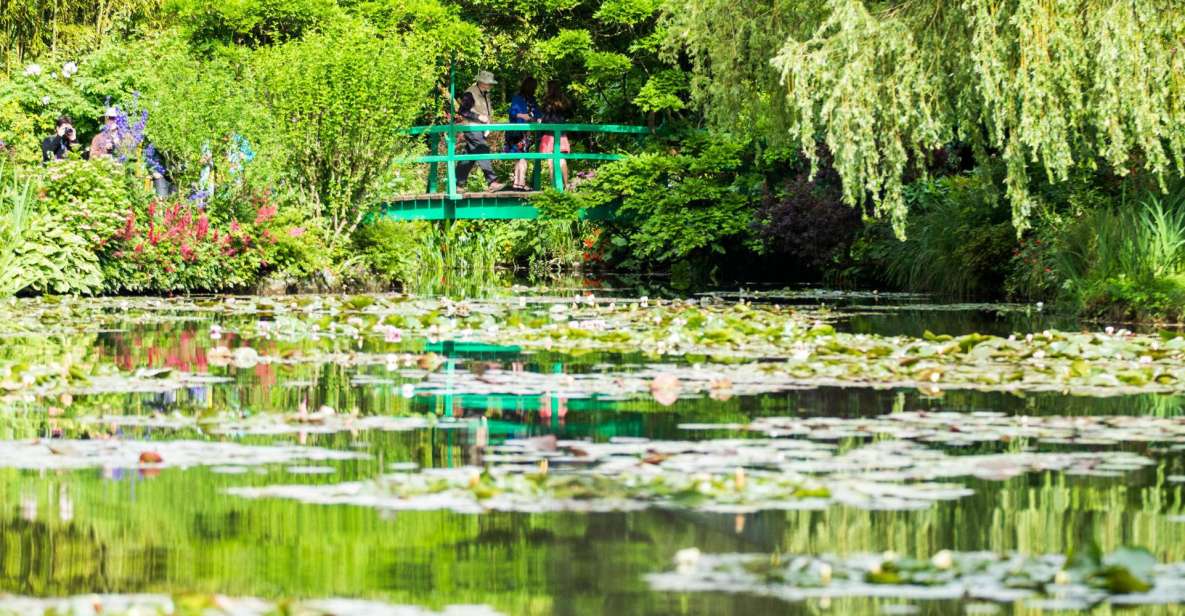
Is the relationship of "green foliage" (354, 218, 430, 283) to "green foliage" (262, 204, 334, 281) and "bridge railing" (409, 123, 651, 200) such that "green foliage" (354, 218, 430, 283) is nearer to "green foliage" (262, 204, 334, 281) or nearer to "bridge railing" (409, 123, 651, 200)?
"green foliage" (262, 204, 334, 281)

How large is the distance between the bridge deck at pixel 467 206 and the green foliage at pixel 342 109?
5750mm

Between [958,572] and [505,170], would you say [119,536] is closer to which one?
[958,572]

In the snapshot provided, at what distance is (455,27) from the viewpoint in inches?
1275

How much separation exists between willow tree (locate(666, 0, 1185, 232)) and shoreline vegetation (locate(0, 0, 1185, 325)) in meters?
0.03

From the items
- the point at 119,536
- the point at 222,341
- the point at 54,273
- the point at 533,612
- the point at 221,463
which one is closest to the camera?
the point at 533,612

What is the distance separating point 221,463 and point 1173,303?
1036cm

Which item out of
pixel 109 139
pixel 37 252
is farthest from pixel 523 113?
pixel 37 252

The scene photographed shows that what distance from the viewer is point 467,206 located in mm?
29594

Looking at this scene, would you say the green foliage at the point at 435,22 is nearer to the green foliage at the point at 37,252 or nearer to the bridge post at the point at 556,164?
the bridge post at the point at 556,164

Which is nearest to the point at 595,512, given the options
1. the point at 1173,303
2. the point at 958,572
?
the point at 958,572

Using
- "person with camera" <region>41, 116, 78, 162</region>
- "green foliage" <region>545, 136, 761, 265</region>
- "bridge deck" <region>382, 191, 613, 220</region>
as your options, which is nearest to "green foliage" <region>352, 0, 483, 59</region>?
"bridge deck" <region>382, 191, 613, 220</region>

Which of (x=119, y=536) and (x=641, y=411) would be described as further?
(x=641, y=411)

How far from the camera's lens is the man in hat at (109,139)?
68.1 feet

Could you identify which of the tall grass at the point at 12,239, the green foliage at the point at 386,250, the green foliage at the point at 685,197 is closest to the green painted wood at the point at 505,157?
the green foliage at the point at 685,197
